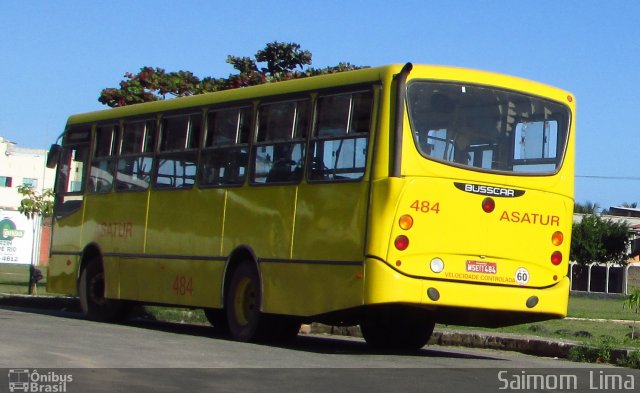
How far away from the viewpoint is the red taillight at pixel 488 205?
1382cm

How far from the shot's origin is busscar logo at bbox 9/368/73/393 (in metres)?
9.09

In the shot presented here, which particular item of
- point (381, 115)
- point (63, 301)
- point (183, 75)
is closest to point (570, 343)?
point (381, 115)

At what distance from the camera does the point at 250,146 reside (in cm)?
1553

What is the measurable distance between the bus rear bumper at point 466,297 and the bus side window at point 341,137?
1.18 metres

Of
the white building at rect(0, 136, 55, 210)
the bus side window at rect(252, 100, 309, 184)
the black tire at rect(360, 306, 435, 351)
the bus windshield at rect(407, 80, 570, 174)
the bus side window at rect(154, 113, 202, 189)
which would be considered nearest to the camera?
the bus windshield at rect(407, 80, 570, 174)

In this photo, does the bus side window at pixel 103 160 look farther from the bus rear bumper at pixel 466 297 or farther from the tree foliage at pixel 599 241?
the tree foliage at pixel 599 241

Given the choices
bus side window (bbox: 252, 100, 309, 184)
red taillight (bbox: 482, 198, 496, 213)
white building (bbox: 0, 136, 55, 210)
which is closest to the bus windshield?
red taillight (bbox: 482, 198, 496, 213)

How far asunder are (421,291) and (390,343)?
291 cm

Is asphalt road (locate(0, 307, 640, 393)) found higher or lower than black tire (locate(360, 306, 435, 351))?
lower

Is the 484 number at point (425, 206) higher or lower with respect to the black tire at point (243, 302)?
higher

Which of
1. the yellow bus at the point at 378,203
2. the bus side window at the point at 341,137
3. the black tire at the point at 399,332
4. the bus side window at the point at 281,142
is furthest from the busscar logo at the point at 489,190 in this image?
the black tire at the point at 399,332

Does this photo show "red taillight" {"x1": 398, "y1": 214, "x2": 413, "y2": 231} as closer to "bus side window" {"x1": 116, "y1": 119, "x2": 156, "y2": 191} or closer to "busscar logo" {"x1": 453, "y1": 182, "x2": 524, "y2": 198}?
"busscar logo" {"x1": 453, "y1": 182, "x2": 524, "y2": 198}

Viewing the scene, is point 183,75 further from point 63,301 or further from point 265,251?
point 265,251

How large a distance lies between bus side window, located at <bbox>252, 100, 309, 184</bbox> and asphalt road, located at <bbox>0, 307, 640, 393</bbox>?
6.77 feet
